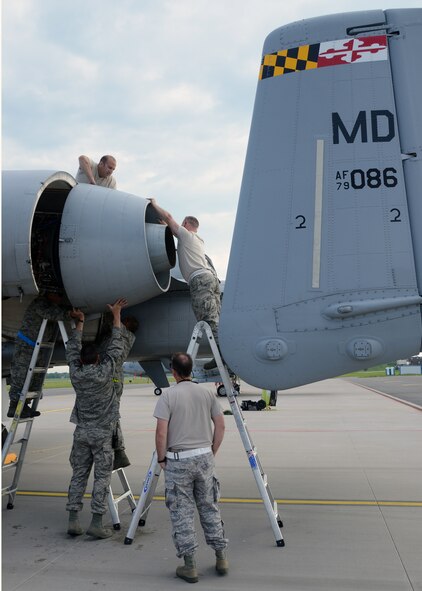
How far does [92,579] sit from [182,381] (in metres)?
1.68

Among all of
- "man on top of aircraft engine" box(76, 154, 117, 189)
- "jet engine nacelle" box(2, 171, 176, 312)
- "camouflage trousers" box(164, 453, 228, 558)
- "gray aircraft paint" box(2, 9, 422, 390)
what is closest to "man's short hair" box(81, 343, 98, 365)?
"jet engine nacelle" box(2, 171, 176, 312)

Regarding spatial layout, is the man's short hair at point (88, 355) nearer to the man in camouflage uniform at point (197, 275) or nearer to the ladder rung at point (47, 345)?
the ladder rung at point (47, 345)

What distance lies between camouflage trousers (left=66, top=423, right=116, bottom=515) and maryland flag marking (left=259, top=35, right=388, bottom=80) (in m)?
4.04

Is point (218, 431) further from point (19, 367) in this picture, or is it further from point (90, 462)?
point (19, 367)

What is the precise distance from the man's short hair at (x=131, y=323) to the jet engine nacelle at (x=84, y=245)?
83 centimetres

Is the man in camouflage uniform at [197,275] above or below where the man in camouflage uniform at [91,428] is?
above

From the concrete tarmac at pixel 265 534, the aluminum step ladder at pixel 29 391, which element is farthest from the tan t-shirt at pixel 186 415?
the aluminum step ladder at pixel 29 391

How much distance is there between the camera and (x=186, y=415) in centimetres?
427

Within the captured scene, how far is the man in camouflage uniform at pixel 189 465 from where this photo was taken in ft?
13.3

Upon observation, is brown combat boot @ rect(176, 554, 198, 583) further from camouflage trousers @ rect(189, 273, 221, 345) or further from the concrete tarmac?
camouflage trousers @ rect(189, 273, 221, 345)

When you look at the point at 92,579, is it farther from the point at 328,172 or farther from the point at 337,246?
the point at 328,172

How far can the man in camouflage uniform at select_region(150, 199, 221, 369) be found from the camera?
5422mm

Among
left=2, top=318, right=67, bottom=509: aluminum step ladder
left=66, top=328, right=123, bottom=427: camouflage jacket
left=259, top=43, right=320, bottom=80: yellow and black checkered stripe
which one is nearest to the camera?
left=259, top=43, right=320, bottom=80: yellow and black checkered stripe

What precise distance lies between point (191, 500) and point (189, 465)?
0.28 meters
